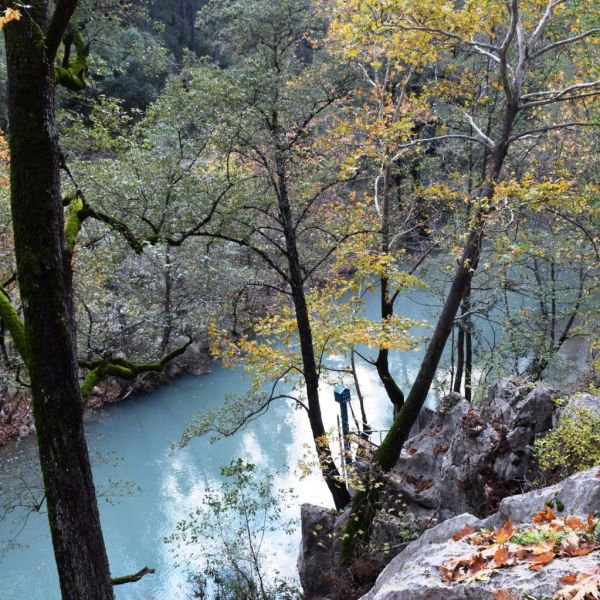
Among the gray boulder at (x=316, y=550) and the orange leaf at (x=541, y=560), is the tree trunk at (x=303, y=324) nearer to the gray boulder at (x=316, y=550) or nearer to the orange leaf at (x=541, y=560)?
the gray boulder at (x=316, y=550)

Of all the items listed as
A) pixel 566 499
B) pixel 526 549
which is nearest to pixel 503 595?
pixel 526 549

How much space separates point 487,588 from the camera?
2.59 metres

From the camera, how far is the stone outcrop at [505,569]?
2.49 metres

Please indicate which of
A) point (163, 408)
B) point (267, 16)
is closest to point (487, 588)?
point (267, 16)

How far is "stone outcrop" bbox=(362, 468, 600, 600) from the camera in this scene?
2.49 metres

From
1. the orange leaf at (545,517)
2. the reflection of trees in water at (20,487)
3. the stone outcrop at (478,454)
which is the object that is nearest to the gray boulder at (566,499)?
the orange leaf at (545,517)

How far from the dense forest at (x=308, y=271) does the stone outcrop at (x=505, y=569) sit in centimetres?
1

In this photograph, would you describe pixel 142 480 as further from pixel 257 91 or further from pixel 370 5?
pixel 370 5

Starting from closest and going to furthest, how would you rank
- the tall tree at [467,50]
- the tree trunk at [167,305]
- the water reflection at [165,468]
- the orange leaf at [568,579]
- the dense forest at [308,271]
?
the orange leaf at [568,579] < the dense forest at [308,271] < the tall tree at [467,50] < the tree trunk at [167,305] < the water reflection at [165,468]

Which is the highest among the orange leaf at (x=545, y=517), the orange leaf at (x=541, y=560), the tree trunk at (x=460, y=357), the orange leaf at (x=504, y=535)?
the orange leaf at (x=541, y=560)

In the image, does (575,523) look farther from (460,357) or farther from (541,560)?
(460,357)

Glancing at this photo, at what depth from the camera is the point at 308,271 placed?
8266mm

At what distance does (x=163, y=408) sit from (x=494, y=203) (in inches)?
457

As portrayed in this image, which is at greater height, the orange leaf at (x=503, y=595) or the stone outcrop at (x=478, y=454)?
the orange leaf at (x=503, y=595)
